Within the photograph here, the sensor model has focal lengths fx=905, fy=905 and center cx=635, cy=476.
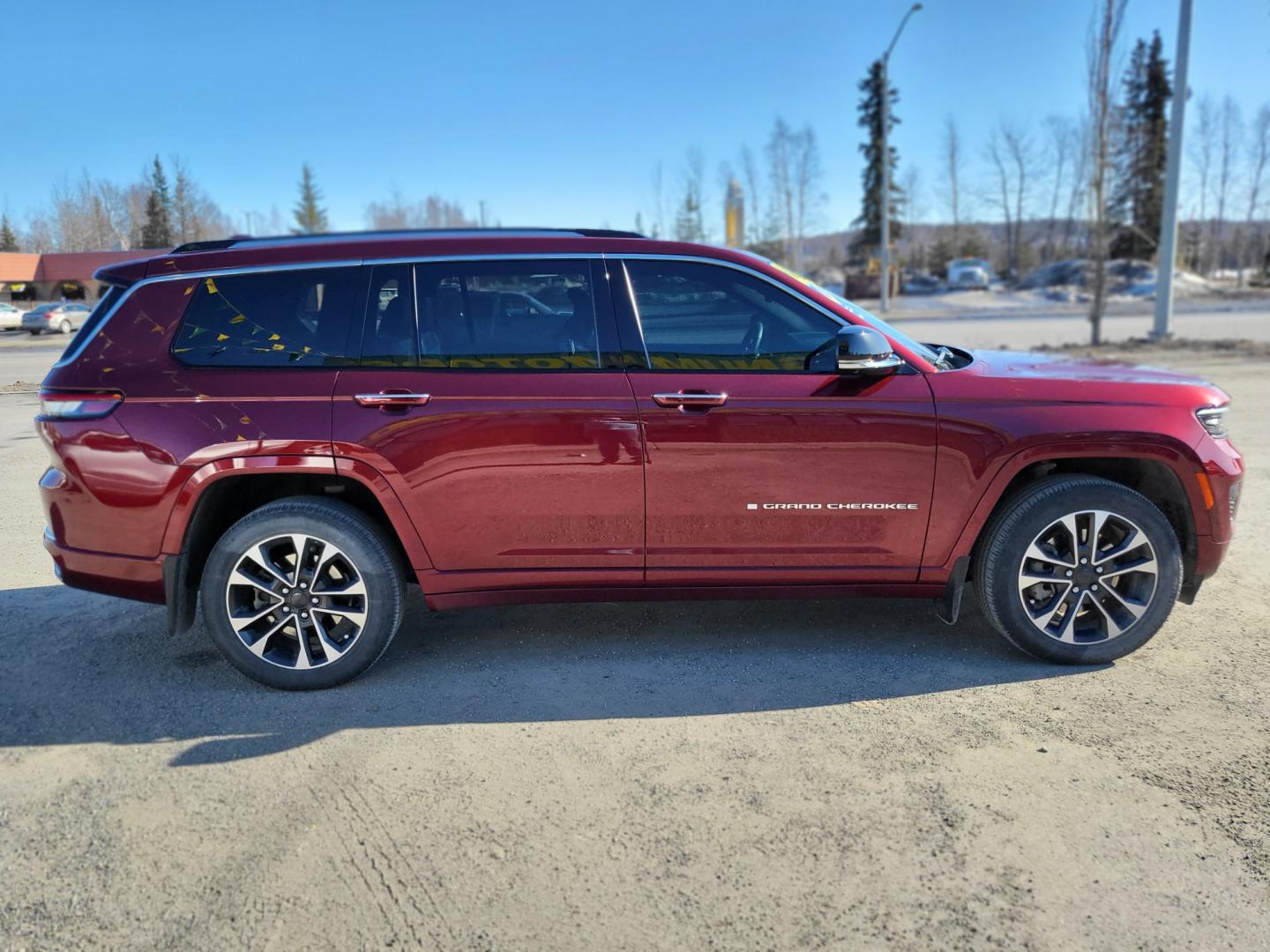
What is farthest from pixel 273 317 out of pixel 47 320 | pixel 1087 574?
pixel 47 320

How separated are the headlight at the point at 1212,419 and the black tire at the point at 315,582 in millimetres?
3479

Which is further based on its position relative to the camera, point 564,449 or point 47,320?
point 47,320

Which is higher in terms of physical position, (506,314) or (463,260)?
(463,260)

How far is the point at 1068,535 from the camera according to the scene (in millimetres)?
3811

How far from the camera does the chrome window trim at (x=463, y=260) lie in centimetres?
378

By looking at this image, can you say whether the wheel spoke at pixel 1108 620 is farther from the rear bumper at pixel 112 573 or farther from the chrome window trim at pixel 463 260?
the rear bumper at pixel 112 573

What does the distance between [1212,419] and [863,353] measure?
163 cm

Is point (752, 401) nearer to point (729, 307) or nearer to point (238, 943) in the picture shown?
point (729, 307)

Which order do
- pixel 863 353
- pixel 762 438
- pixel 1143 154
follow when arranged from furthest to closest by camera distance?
1. pixel 1143 154
2. pixel 762 438
3. pixel 863 353

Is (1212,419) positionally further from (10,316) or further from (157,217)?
(10,316)

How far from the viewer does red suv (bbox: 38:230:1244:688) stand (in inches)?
145

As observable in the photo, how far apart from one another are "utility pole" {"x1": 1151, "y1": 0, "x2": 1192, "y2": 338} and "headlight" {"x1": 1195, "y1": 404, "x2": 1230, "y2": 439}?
50.9 ft

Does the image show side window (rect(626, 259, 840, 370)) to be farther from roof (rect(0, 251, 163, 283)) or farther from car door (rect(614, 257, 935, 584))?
roof (rect(0, 251, 163, 283))

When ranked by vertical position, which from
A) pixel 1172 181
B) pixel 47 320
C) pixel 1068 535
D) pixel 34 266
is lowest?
pixel 1068 535
